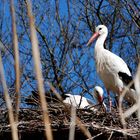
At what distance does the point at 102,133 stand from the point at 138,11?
6589mm

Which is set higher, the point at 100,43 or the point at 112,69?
the point at 100,43

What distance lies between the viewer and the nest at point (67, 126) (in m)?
3.94

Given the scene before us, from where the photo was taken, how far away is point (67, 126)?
159 inches

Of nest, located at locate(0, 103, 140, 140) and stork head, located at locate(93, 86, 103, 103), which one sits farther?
stork head, located at locate(93, 86, 103, 103)

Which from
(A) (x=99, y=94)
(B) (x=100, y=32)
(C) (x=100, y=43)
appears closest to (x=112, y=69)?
(A) (x=99, y=94)

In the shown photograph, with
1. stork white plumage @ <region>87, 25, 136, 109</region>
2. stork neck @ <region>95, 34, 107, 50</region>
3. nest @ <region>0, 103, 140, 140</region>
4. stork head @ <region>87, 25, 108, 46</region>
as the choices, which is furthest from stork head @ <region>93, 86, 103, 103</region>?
nest @ <region>0, 103, 140, 140</region>

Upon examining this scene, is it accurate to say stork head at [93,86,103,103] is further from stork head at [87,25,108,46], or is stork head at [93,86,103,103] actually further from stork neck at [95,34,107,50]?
stork head at [87,25,108,46]

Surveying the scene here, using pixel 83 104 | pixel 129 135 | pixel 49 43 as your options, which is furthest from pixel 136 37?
pixel 129 135

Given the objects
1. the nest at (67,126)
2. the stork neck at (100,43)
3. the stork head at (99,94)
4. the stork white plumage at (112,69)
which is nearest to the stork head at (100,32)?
the stork neck at (100,43)

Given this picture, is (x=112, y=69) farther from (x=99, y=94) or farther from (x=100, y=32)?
(x=100, y=32)

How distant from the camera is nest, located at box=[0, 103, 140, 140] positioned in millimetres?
3939

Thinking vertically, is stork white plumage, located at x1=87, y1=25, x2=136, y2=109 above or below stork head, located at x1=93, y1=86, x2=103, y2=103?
above

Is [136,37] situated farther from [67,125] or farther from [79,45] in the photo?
[67,125]

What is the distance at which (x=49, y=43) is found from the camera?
10039mm
